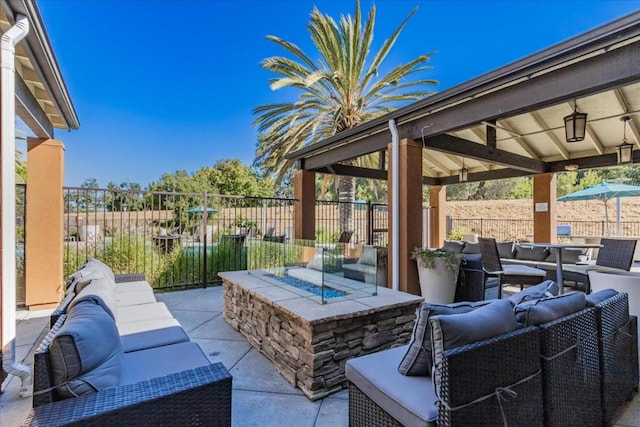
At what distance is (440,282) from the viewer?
4.32m

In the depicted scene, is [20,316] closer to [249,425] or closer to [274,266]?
[274,266]

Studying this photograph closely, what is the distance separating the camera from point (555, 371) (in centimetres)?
162

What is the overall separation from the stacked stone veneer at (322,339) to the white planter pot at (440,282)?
1563mm

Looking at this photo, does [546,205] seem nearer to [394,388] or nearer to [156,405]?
[394,388]

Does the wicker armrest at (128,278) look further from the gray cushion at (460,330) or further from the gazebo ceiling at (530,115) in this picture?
the gray cushion at (460,330)

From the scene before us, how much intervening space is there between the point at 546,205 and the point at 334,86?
5777 millimetres

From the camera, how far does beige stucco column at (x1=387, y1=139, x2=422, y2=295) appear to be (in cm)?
461

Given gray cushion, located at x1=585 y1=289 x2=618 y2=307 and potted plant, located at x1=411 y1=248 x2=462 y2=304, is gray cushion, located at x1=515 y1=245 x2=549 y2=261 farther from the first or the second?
gray cushion, located at x1=585 y1=289 x2=618 y2=307

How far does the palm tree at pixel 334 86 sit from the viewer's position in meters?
7.55

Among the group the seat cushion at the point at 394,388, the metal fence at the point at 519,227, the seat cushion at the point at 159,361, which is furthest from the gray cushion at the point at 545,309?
the metal fence at the point at 519,227

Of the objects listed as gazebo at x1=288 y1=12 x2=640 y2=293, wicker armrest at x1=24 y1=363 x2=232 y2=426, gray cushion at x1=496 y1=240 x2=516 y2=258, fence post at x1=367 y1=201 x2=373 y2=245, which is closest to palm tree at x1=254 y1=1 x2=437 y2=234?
fence post at x1=367 y1=201 x2=373 y2=245

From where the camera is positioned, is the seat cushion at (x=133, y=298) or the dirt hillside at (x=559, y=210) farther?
the dirt hillside at (x=559, y=210)

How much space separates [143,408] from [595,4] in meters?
9.66

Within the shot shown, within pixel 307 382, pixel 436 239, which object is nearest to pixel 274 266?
pixel 307 382
